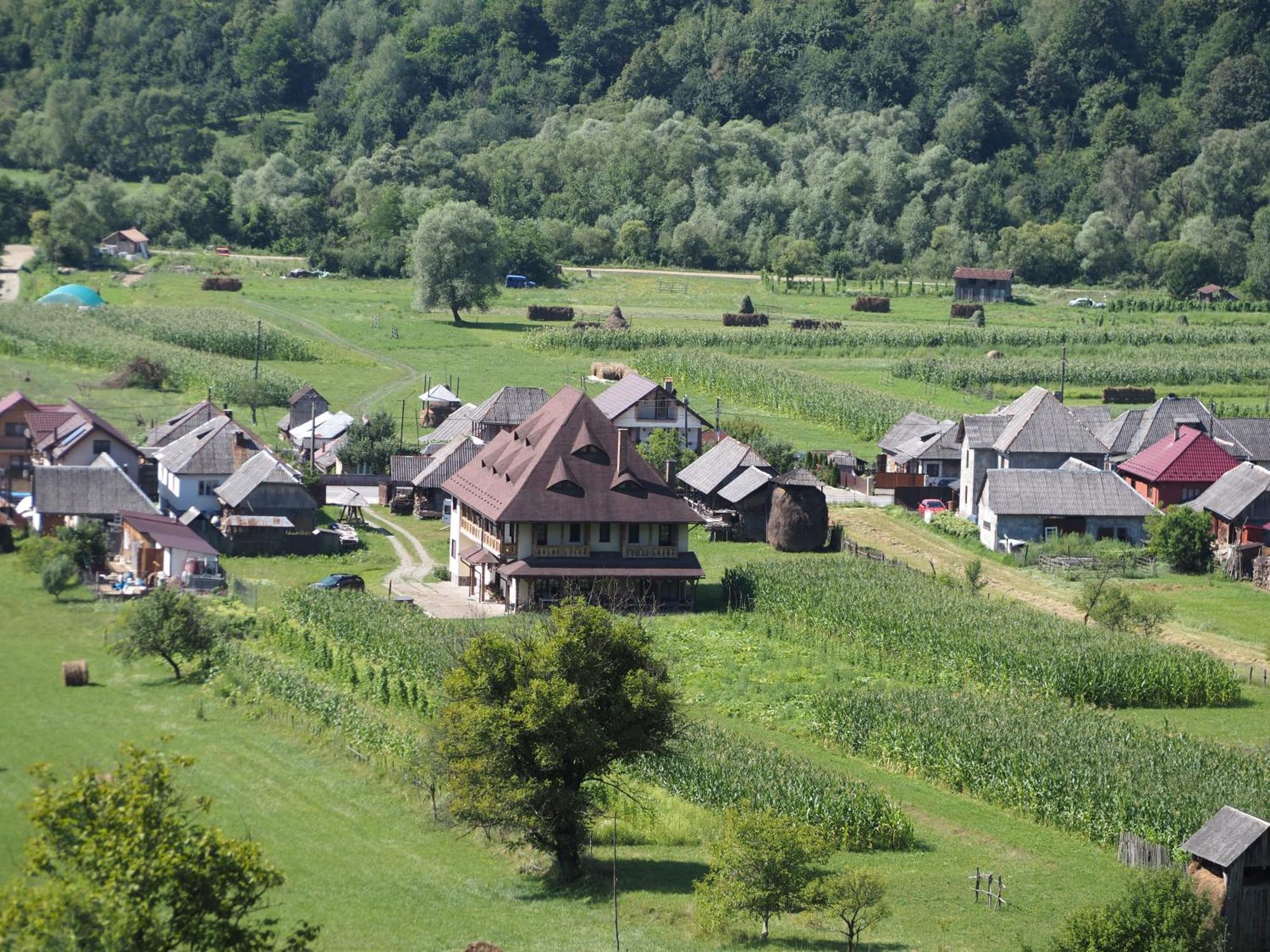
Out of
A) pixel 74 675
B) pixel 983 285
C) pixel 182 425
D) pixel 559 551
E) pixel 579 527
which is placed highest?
pixel 983 285

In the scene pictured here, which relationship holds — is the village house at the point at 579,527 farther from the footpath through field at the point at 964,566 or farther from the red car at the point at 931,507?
the red car at the point at 931,507

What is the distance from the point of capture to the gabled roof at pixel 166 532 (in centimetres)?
5791

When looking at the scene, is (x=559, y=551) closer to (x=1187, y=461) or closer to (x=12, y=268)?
(x=1187, y=461)

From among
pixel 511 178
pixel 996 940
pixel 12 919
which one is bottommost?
pixel 996 940

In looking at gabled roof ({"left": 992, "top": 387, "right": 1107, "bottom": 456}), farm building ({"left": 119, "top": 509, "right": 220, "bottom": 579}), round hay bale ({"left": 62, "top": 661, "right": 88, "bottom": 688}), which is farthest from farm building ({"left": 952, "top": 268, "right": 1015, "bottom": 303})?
round hay bale ({"left": 62, "top": 661, "right": 88, "bottom": 688})

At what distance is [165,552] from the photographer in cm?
5800

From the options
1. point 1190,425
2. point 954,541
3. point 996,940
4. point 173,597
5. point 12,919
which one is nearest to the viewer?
point 12,919

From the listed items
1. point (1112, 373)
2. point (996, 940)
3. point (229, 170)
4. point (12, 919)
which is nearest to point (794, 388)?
point (1112, 373)

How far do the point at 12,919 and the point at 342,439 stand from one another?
180 feet

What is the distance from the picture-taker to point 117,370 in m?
92.4

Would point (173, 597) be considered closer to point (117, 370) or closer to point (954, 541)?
point (954, 541)

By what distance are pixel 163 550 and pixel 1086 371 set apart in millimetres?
55861

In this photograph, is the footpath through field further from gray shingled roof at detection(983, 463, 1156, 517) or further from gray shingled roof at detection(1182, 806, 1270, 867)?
gray shingled roof at detection(1182, 806, 1270, 867)

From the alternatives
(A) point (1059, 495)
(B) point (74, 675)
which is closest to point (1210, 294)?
(A) point (1059, 495)
